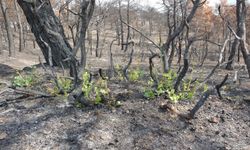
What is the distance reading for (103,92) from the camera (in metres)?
3.56

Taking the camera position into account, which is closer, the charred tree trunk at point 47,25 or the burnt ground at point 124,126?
the burnt ground at point 124,126

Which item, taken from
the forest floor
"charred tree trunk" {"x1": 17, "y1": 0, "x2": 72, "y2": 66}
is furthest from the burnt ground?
"charred tree trunk" {"x1": 17, "y1": 0, "x2": 72, "y2": 66}

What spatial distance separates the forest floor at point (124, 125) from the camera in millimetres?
2924

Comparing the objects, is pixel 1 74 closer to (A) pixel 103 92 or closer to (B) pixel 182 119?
(A) pixel 103 92

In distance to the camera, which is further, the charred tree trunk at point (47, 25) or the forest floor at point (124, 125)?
the charred tree trunk at point (47, 25)

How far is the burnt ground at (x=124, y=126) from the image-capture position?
292cm

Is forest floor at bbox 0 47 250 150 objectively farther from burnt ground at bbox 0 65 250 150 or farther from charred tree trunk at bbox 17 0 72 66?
charred tree trunk at bbox 17 0 72 66

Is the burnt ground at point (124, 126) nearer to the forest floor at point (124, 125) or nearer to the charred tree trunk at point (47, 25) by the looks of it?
the forest floor at point (124, 125)

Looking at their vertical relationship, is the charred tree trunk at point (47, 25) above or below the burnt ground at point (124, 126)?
above

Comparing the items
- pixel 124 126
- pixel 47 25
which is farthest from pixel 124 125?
pixel 47 25

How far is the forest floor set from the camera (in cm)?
292

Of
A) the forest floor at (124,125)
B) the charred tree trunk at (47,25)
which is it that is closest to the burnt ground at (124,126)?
the forest floor at (124,125)

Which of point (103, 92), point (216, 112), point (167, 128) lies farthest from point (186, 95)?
point (103, 92)

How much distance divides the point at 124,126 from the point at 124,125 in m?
0.02
